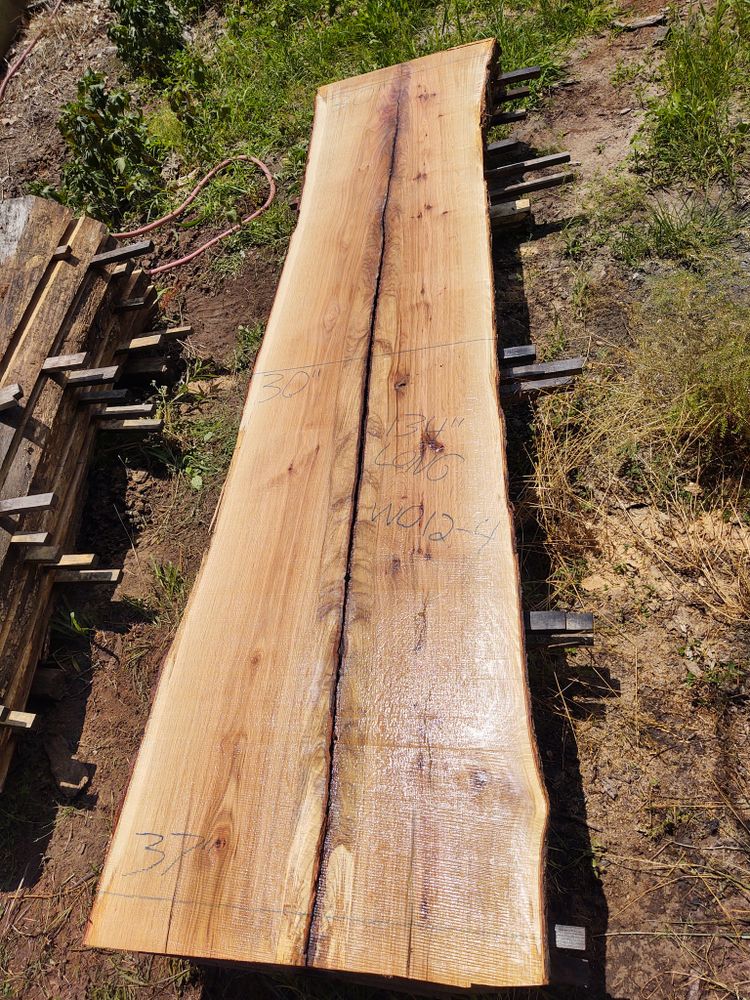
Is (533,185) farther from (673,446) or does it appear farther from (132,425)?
(132,425)

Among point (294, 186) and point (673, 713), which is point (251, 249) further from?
point (673, 713)

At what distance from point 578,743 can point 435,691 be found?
0.76m

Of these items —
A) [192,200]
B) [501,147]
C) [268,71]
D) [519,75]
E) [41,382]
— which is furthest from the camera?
[268,71]

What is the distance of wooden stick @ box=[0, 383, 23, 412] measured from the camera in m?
2.80

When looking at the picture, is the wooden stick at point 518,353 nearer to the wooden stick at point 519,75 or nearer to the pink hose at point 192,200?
the wooden stick at point 519,75

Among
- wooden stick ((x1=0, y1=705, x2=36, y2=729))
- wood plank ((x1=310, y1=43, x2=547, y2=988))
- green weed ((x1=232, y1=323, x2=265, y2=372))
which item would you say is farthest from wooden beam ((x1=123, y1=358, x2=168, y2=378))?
wooden stick ((x1=0, y1=705, x2=36, y2=729))

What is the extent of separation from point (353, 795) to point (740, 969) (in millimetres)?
1116

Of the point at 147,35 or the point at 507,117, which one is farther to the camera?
the point at 147,35

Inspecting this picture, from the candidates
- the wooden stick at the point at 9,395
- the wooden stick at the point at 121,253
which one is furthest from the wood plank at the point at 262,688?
the wooden stick at the point at 121,253

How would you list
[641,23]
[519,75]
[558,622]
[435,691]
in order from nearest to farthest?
[435,691] → [558,622] → [519,75] → [641,23]

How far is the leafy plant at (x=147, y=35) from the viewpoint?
5656 millimetres

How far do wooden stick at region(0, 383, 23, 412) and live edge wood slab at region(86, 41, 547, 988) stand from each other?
0.98 meters

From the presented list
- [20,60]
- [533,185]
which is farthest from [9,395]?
[20,60]

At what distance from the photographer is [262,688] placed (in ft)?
6.11
